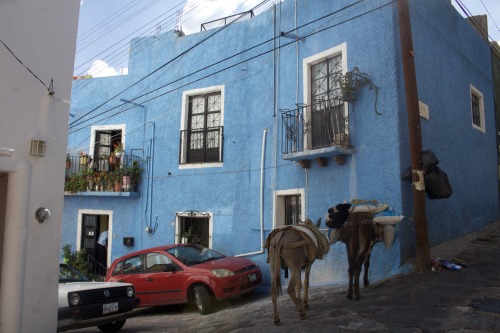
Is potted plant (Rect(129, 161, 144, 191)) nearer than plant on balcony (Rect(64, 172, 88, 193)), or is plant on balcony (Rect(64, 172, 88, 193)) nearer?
potted plant (Rect(129, 161, 144, 191))

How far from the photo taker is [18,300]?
20.4ft

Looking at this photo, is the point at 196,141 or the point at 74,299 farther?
the point at 196,141

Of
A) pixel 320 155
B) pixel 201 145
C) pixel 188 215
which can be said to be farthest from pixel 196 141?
pixel 320 155

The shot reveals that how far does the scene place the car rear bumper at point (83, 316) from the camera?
688 centimetres

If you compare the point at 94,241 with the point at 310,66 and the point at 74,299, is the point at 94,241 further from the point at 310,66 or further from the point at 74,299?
the point at 310,66

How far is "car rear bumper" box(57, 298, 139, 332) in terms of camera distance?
688 cm

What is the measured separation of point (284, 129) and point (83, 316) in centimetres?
621

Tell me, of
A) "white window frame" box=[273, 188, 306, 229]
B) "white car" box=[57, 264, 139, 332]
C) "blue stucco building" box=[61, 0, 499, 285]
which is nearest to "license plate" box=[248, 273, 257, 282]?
"blue stucco building" box=[61, 0, 499, 285]

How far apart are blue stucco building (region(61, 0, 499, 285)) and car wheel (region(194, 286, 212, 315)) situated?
2.38 m

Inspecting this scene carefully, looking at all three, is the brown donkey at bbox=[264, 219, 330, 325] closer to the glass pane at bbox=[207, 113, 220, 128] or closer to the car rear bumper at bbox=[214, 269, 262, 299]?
the car rear bumper at bbox=[214, 269, 262, 299]

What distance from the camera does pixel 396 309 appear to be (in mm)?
5980

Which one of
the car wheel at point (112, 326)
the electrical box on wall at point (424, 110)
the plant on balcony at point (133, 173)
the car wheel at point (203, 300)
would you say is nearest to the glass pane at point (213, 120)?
the plant on balcony at point (133, 173)

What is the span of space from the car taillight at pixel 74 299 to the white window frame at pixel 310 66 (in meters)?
5.66

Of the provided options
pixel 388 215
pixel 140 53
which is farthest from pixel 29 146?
pixel 140 53
